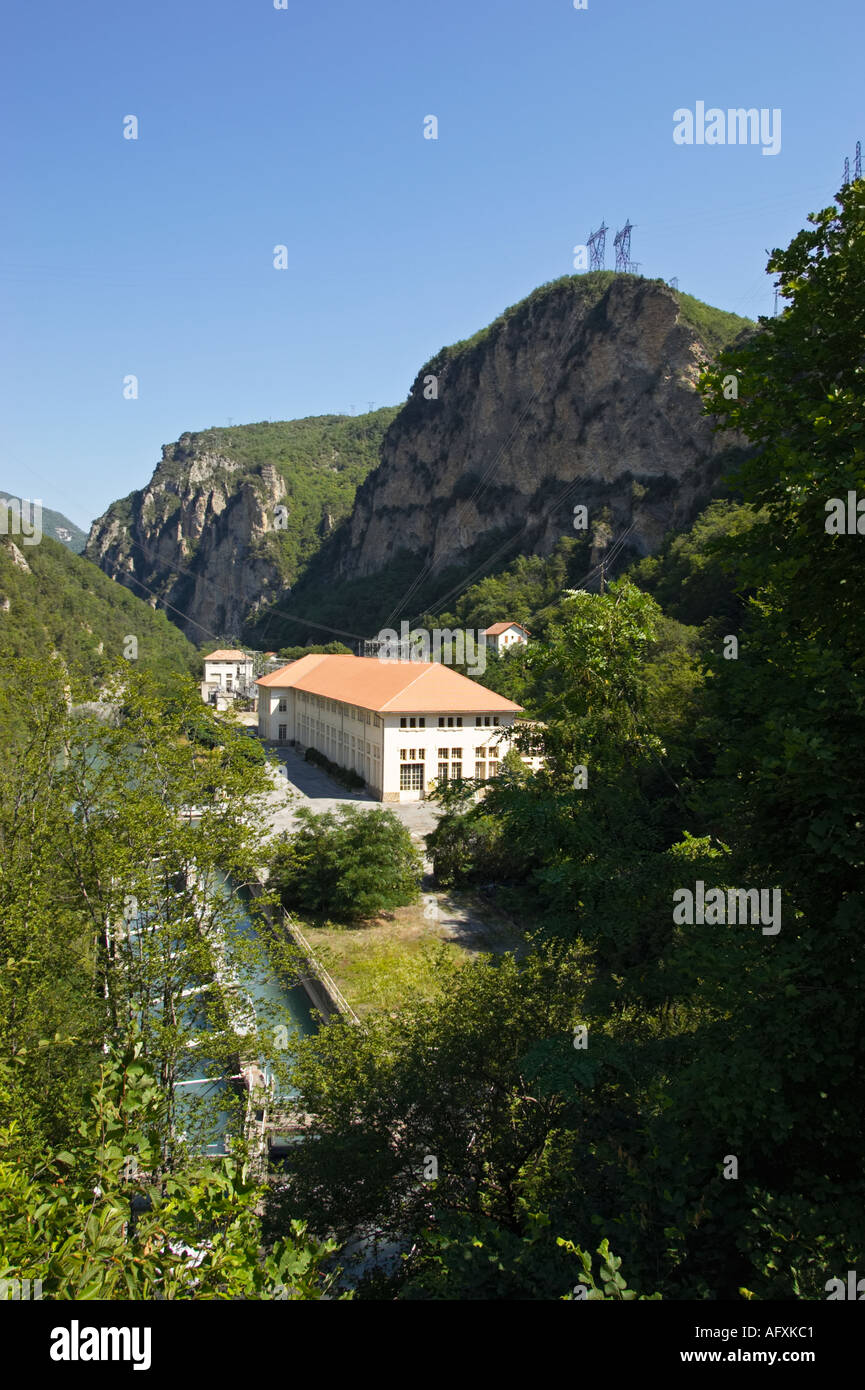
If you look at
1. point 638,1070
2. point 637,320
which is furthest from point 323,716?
point 637,320

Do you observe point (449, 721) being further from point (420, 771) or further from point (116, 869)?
point (116, 869)

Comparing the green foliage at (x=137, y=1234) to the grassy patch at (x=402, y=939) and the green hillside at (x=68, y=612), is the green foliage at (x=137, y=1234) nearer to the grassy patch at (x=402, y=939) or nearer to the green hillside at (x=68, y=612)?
the grassy patch at (x=402, y=939)

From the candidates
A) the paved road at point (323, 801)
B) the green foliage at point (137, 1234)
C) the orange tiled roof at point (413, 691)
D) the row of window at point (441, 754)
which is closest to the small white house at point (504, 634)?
the orange tiled roof at point (413, 691)

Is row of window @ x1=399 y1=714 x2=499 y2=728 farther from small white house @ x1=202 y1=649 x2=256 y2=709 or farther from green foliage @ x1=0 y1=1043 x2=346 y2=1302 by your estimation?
small white house @ x1=202 y1=649 x2=256 y2=709

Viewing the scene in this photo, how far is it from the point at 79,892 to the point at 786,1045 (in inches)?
446

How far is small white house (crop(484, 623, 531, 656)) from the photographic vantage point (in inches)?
3051

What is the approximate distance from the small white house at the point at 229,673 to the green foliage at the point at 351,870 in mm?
67744

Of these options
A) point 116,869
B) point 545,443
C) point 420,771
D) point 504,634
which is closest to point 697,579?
point 420,771

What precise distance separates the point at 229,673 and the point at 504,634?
1479 inches

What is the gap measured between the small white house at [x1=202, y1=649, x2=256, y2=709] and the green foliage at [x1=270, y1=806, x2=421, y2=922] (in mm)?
67744

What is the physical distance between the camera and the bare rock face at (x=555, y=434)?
84875 millimetres

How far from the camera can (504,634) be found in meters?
78.4

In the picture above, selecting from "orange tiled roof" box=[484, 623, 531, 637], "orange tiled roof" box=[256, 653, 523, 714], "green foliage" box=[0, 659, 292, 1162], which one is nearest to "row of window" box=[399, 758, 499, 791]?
"orange tiled roof" box=[256, 653, 523, 714]
